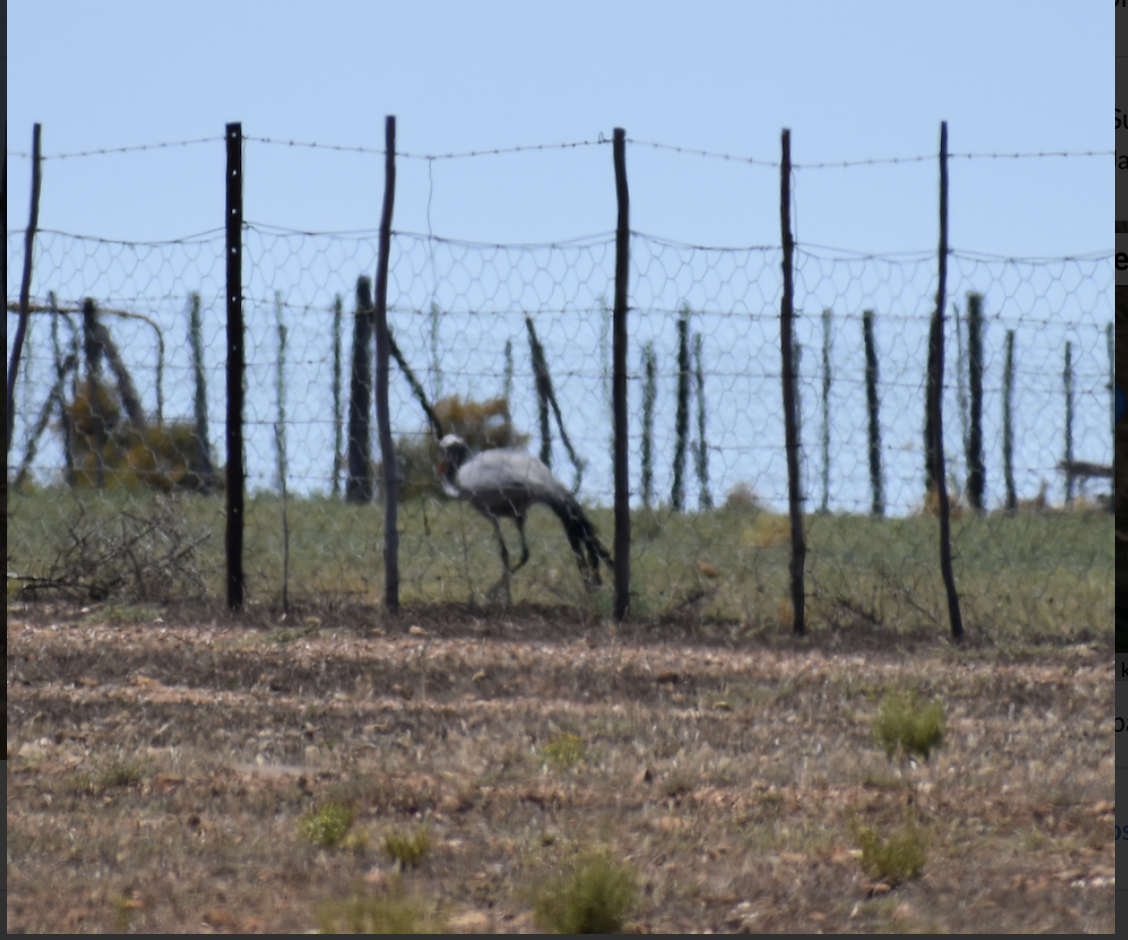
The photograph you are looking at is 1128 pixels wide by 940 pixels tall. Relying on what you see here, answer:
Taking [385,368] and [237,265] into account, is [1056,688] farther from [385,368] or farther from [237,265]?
[237,265]

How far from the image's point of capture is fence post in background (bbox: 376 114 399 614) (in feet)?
26.9

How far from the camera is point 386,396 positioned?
27.3 feet

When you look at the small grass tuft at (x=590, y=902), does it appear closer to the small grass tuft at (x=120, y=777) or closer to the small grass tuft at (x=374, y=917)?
the small grass tuft at (x=374, y=917)

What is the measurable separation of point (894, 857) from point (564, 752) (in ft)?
5.15

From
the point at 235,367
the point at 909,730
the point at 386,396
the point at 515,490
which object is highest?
the point at 235,367

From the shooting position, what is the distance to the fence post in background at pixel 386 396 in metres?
8.19

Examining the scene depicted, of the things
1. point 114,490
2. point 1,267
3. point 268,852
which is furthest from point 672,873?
point 114,490

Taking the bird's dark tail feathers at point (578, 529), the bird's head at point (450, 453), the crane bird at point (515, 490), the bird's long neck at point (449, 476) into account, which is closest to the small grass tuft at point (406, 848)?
the bird's dark tail feathers at point (578, 529)

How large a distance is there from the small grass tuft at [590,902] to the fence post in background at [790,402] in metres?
4.83

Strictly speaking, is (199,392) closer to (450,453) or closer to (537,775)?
(450,453)

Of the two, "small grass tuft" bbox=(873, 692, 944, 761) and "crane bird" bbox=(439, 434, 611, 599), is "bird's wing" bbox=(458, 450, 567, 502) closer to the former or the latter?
"crane bird" bbox=(439, 434, 611, 599)

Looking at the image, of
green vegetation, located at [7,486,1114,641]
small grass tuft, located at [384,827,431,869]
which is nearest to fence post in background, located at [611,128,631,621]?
green vegetation, located at [7,486,1114,641]

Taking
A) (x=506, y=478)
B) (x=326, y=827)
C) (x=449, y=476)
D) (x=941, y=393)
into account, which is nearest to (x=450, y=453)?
(x=449, y=476)

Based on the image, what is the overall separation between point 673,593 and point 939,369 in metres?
1.90
